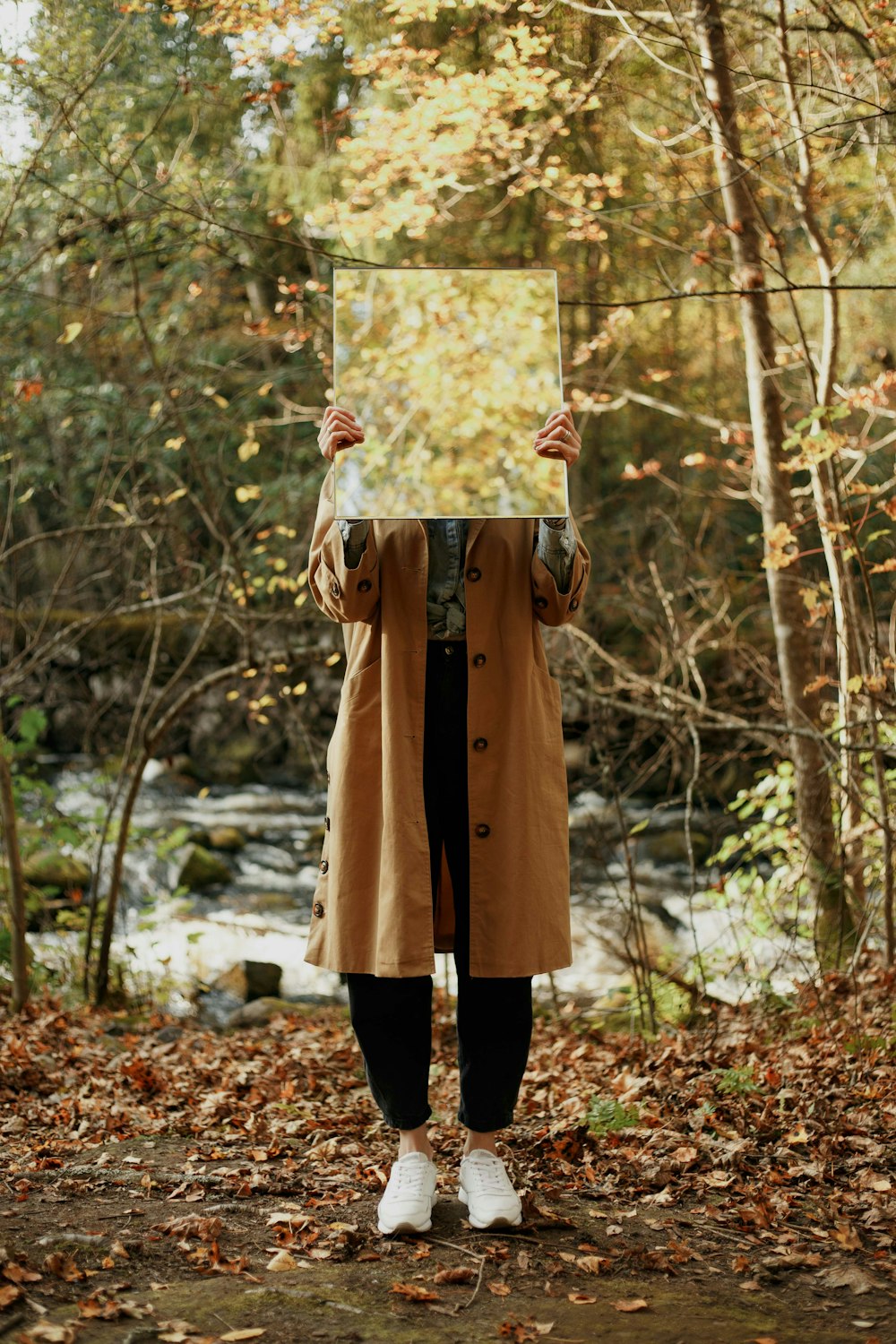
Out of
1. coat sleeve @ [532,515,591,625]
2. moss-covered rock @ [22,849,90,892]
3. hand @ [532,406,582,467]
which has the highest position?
hand @ [532,406,582,467]

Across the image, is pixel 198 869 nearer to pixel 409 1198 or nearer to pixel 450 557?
pixel 409 1198

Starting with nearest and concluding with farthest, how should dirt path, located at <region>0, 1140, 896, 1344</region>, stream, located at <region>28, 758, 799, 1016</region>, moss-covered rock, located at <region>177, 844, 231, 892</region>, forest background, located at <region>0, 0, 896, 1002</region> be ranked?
dirt path, located at <region>0, 1140, 896, 1344</region> → forest background, located at <region>0, 0, 896, 1002</region> → stream, located at <region>28, 758, 799, 1016</region> → moss-covered rock, located at <region>177, 844, 231, 892</region>

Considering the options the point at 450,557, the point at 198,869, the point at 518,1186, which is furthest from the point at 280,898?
the point at 450,557

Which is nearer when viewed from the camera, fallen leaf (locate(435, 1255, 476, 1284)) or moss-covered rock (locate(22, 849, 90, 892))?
fallen leaf (locate(435, 1255, 476, 1284))

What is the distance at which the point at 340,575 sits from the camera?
2.79 meters

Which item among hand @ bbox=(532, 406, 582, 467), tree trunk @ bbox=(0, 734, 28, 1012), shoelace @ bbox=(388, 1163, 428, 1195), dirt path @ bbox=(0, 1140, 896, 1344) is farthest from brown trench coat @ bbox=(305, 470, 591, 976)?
tree trunk @ bbox=(0, 734, 28, 1012)

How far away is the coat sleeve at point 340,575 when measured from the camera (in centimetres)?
279

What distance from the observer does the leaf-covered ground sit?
2.35 meters

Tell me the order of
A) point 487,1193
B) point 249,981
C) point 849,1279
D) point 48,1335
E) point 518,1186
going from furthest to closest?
point 249,981 → point 518,1186 → point 487,1193 → point 849,1279 → point 48,1335

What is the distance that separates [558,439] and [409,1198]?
1916 millimetres

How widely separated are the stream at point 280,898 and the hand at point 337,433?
10.2ft

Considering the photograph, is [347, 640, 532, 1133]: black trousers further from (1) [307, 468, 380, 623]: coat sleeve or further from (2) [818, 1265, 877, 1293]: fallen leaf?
(2) [818, 1265, 877, 1293]: fallen leaf

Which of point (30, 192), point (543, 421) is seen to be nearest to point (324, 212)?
point (30, 192)

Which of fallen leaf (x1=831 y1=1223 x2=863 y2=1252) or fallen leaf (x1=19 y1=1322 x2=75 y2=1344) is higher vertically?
fallen leaf (x1=19 y1=1322 x2=75 y2=1344)
